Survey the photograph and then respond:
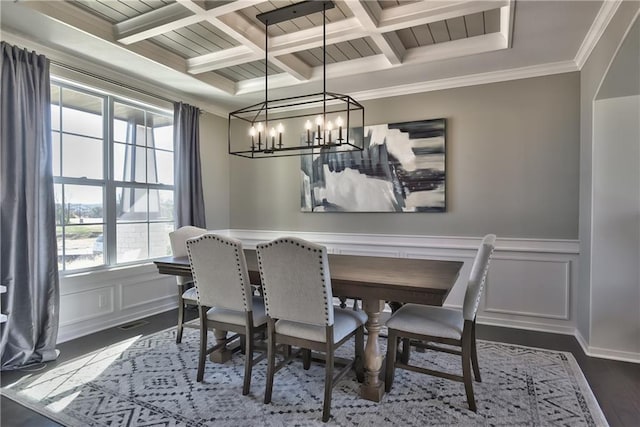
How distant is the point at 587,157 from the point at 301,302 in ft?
9.02

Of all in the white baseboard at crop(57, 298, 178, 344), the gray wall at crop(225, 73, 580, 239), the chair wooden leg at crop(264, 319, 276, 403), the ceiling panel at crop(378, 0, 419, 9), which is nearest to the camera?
the chair wooden leg at crop(264, 319, 276, 403)

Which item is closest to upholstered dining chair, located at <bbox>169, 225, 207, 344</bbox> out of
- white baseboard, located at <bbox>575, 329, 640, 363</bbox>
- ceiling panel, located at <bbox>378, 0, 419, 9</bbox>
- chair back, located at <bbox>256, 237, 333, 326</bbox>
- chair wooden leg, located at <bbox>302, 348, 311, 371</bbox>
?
chair wooden leg, located at <bbox>302, 348, 311, 371</bbox>

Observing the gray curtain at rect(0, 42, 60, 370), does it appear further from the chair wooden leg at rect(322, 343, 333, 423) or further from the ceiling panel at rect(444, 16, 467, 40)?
the ceiling panel at rect(444, 16, 467, 40)

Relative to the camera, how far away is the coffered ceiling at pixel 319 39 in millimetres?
2609

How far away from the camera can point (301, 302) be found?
85.7 inches

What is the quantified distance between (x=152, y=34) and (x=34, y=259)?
200 cm

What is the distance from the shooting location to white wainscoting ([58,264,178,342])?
11.0 feet

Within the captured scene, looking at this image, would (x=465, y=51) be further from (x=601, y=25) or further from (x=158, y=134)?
(x=158, y=134)

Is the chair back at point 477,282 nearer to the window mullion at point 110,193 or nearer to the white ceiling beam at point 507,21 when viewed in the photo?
the white ceiling beam at point 507,21

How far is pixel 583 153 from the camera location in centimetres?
326

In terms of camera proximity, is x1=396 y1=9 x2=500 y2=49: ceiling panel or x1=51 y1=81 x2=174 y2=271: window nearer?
x1=396 y1=9 x2=500 y2=49: ceiling panel

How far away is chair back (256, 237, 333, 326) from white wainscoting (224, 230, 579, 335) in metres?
2.19

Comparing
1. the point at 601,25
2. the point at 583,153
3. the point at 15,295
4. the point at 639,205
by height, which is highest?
the point at 601,25

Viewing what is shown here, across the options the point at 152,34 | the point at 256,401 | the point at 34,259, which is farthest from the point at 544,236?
the point at 34,259
